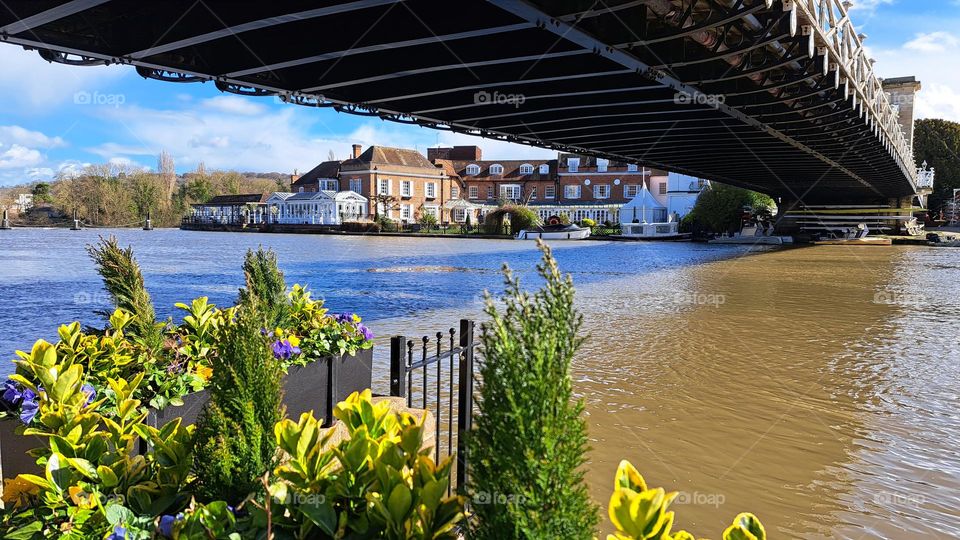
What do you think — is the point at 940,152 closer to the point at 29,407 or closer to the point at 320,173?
the point at 320,173

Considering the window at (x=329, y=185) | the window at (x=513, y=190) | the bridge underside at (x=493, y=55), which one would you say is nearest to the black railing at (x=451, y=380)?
the bridge underside at (x=493, y=55)

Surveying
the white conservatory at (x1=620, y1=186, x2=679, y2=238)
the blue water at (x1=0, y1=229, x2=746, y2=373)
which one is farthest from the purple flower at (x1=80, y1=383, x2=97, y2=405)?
the white conservatory at (x1=620, y1=186, x2=679, y2=238)

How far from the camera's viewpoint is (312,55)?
11984 millimetres

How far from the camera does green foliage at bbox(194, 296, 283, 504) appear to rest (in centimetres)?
252

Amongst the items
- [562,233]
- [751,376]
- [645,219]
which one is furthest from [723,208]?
[751,376]

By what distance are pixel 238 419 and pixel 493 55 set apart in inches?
427

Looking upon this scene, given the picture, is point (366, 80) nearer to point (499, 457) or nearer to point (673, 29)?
point (673, 29)

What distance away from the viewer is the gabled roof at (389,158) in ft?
259

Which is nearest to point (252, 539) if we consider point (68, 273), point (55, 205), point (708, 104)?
point (708, 104)

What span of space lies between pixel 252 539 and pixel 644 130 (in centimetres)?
2132

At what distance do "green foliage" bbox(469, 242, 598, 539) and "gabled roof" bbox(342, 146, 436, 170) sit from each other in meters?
78.5

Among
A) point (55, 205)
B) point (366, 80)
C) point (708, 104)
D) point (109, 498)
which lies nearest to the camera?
point (109, 498)

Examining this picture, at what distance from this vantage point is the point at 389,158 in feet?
262

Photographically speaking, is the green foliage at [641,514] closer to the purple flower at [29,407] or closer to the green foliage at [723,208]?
the purple flower at [29,407]
